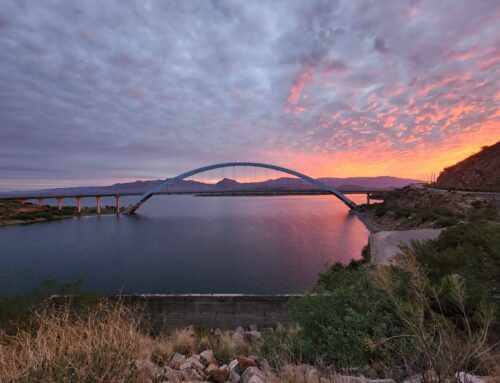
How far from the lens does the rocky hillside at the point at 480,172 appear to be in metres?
Result: 42.6

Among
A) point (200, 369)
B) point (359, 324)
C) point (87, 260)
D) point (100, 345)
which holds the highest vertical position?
point (100, 345)

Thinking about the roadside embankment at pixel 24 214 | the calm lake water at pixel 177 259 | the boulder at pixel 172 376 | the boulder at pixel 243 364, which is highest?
the boulder at pixel 172 376

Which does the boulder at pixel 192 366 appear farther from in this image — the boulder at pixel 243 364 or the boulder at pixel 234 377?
the boulder at pixel 243 364

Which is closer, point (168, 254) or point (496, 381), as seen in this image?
point (496, 381)

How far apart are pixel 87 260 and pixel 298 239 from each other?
2479cm

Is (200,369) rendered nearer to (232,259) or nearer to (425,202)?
(232,259)

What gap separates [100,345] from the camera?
133 inches

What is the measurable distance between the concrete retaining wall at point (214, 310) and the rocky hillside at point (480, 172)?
143ft

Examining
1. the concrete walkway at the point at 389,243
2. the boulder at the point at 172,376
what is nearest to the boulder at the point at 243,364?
the boulder at the point at 172,376

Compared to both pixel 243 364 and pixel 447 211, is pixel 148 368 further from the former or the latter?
pixel 447 211

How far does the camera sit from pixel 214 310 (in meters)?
11.9

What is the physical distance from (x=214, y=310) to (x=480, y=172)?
5976 cm

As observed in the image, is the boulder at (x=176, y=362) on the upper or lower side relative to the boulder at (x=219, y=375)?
lower

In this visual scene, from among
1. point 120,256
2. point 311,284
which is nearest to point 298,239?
point 311,284
